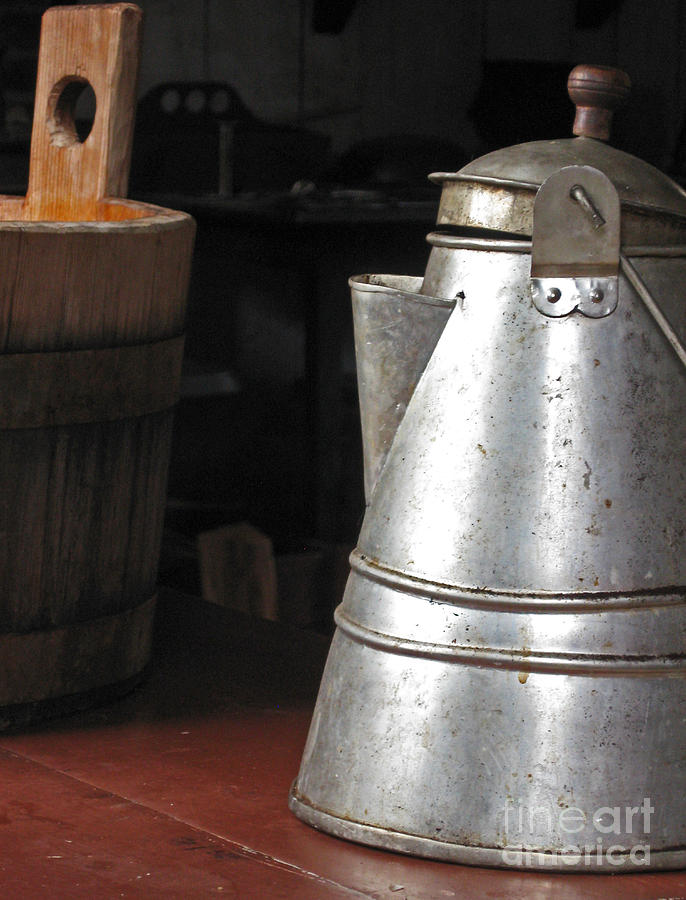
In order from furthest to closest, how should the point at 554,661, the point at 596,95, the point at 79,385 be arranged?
the point at 79,385 < the point at 596,95 < the point at 554,661

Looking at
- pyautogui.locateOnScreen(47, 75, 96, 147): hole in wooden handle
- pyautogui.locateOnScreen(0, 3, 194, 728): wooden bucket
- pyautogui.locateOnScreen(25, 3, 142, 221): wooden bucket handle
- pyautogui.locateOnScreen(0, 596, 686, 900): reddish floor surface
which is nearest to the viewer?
pyautogui.locateOnScreen(0, 596, 686, 900): reddish floor surface

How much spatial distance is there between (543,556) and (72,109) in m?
1.08

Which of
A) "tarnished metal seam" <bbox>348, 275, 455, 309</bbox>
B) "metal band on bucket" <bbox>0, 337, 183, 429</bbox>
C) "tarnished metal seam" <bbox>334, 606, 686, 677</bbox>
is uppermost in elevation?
"tarnished metal seam" <bbox>348, 275, 455, 309</bbox>

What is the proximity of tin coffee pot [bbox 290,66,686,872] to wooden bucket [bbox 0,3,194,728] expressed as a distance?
365 mm

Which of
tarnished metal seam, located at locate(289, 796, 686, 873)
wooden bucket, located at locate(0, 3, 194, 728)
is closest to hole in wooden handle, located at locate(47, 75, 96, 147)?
wooden bucket, located at locate(0, 3, 194, 728)

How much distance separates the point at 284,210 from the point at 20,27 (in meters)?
0.68

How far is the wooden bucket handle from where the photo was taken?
1629 millimetres

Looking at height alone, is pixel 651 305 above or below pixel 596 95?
below

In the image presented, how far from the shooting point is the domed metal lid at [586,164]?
1048mm

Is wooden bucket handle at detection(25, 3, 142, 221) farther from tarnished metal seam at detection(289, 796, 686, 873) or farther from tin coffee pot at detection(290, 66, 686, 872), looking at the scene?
tarnished metal seam at detection(289, 796, 686, 873)

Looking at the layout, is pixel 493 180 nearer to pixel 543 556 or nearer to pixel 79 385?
pixel 543 556

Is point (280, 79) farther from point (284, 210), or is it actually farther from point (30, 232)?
point (30, 232)

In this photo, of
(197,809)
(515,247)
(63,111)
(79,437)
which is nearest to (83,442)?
(79,437)

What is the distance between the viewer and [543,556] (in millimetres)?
1020
